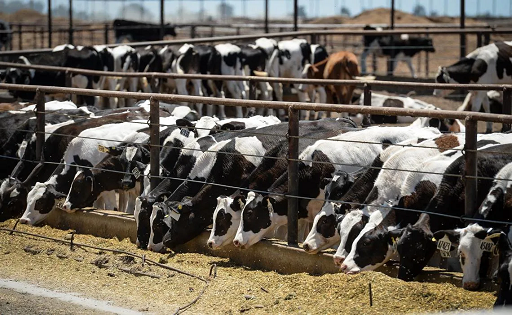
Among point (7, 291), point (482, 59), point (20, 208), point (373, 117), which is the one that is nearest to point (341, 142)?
point (7, 291)

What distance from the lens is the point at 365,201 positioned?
8.32 m

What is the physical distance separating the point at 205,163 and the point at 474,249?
3.71m

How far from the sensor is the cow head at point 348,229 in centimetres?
796

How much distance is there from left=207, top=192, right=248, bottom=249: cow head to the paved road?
1855 mm

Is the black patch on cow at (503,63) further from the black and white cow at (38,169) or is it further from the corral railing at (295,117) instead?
the black and white cow at (38,169)

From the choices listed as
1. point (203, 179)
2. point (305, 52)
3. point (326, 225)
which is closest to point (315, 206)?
point (326, 225)

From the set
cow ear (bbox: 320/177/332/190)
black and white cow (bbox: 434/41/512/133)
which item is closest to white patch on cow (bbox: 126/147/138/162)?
cow ear (bbox: 320/177/332/190)

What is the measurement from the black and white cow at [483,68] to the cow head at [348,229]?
10.8 m

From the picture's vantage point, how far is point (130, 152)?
11023mm

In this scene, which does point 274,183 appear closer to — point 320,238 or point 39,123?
point 320,238

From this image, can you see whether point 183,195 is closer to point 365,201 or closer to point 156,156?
point 156,156

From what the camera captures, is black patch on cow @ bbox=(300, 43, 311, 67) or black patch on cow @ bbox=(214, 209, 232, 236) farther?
black patch on cow @ bbox=(300, 43, 311, 67)

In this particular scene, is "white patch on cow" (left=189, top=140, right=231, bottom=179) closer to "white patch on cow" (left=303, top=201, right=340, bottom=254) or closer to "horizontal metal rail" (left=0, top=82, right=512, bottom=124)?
"horizontal metal rail" (left=0, top=82, right=512, bottom=124)

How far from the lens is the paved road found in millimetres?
7074
